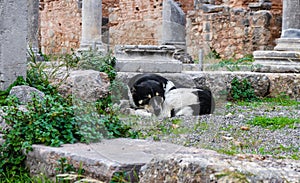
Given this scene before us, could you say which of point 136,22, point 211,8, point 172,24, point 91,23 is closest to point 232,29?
point 211,8

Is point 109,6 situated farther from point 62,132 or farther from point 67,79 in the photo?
point 62,132

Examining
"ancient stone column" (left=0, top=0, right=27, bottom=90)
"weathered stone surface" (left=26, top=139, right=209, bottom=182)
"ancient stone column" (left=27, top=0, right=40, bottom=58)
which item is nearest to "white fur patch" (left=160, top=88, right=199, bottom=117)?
"ancient stone column" (left=0, top=0, right=27, bottom=90)

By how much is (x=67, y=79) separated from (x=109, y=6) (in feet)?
43.2

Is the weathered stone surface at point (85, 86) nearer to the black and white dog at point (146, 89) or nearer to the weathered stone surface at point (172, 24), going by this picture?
the black and white dog at point (146, 89)

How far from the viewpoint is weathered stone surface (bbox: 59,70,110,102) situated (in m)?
5.79

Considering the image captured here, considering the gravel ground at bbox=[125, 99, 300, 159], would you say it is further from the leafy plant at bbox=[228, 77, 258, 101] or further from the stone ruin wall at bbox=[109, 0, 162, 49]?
the stone ruin wall at bbox=[109, 0, 162, 49]

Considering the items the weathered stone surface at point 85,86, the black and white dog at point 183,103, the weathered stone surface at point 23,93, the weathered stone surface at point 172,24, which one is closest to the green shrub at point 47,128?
the weathered stone surface at point 23,93

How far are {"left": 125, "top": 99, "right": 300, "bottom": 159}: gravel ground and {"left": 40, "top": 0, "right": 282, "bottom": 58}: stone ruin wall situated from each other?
727 centimetres

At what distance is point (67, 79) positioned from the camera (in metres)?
5.93

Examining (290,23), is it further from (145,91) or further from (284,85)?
(145,91)

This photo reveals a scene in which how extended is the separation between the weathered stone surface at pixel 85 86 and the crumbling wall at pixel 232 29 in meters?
8.41

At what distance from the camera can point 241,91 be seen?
790 cm

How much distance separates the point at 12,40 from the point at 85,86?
0.99m

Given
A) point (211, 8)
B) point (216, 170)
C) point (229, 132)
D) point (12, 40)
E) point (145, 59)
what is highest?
point (211, 8)
